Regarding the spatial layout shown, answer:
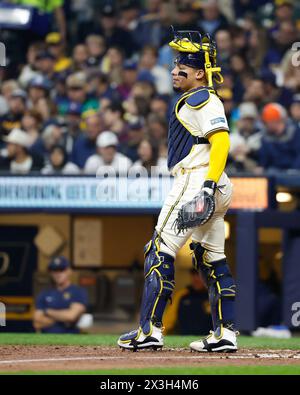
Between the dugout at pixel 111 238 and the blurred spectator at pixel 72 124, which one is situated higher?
the blurred spectator at pixel 72 124

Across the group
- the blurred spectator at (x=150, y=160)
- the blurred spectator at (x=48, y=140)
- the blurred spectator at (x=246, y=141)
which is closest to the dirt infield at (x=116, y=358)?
the blurred spectator at (x=150, y=160)

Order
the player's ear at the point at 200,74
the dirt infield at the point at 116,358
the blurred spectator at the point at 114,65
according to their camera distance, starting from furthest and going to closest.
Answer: the blurred spectator at the point at 114,65 < the player's ear at the point at 200,74 < the dirt infield at the point at 116,358

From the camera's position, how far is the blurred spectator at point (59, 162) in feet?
47.5

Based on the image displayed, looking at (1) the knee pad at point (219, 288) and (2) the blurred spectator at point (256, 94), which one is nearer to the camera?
(1) the knee pad at point (219, 288)

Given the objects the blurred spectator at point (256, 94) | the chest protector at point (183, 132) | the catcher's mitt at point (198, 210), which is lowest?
the catcher's mitt at point (198, 210)

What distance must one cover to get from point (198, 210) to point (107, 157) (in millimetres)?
6555

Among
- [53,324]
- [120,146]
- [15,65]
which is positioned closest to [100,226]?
[120,146]

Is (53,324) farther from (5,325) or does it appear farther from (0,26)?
(0,26)

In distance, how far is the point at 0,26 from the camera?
55.0 ft

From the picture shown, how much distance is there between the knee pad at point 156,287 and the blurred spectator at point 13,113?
8.05m

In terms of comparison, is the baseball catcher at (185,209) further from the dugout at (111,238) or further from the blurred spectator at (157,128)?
the blurred spectator at (157,128)

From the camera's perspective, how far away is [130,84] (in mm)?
16578

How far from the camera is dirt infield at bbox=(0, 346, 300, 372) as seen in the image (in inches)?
284

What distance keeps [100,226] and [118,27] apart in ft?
12.1
